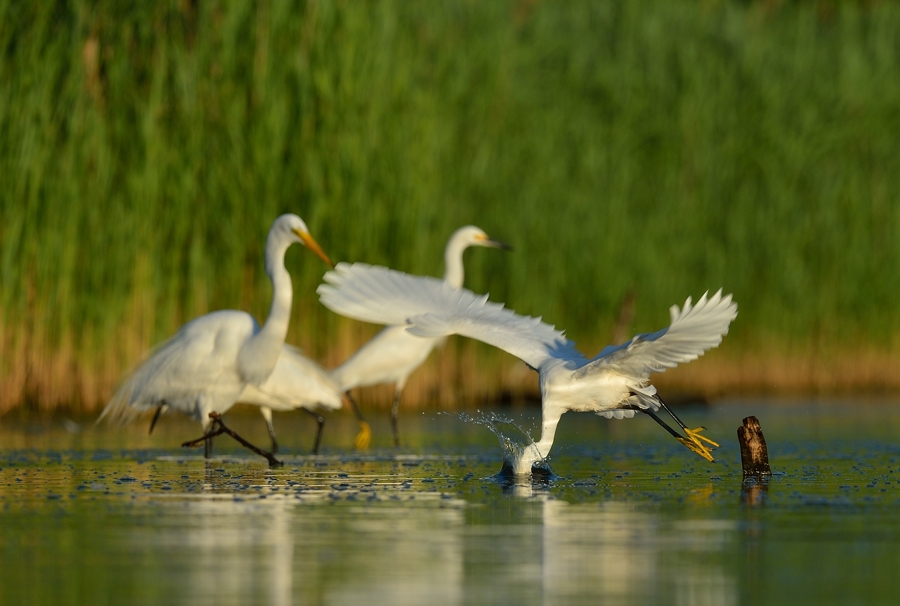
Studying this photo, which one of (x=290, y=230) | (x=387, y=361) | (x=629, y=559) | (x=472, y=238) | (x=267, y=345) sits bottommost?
(x=629, y=559)

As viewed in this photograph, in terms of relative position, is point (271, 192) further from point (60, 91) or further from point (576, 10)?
point (576, 10)

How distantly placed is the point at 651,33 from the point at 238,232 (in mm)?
7176

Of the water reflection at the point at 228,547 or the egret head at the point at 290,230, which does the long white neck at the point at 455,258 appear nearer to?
the egret head at the point at 290,230

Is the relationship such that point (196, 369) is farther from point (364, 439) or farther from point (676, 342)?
point (676, 342)

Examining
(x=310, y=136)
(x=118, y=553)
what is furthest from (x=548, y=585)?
(x=310, y=136)

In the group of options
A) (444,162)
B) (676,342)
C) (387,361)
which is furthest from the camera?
(444,162)

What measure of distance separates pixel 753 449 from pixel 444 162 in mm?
7784

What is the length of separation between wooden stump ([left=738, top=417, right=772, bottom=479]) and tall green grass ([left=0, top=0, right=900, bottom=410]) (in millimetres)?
6199

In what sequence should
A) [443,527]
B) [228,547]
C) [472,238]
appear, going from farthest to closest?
[472,238] < [443,527] < [228,547]

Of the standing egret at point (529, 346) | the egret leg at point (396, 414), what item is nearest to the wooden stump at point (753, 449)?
the standing egret at point (529, 346)

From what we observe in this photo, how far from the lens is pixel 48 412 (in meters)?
12.5

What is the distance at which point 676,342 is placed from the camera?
24.5ft

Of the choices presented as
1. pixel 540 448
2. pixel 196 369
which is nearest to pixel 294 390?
pixel 196 369

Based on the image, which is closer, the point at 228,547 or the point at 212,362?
the point at 228,547
